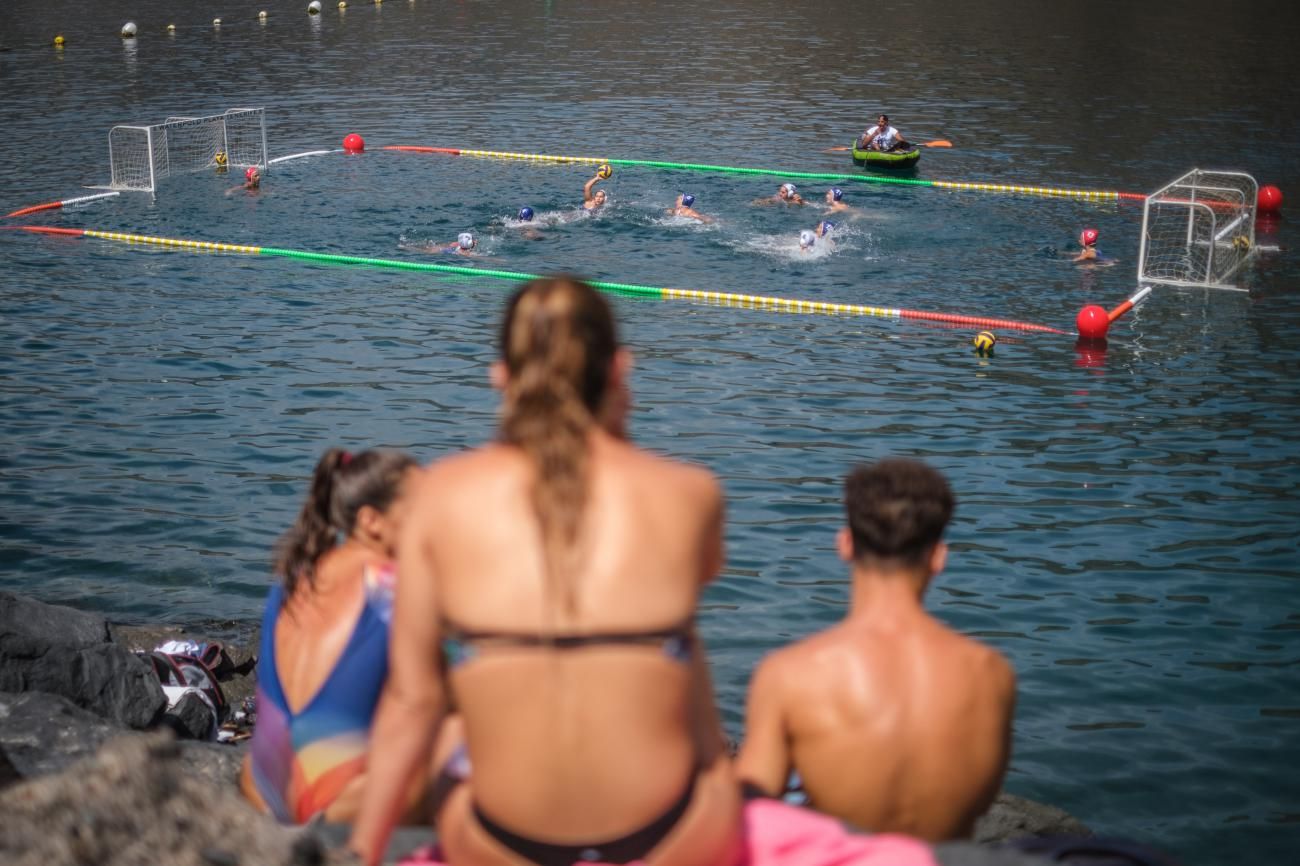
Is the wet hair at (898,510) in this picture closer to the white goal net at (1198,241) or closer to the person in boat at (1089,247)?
the white goal net at (1198,241)

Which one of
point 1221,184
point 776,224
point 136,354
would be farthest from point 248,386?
point 1221,184

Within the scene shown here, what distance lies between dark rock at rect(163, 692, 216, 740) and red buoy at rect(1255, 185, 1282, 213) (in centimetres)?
1873

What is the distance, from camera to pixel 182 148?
27.1 meters

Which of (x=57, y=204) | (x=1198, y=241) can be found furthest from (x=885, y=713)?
(x=57, y=204)

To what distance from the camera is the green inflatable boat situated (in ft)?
81.5

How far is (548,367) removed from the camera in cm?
311

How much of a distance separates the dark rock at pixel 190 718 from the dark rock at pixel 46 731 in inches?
43.1

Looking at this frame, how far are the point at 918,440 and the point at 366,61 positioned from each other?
104 ft

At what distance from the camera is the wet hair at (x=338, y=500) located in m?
4.79

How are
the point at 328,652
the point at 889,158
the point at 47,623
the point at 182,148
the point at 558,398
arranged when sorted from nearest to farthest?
the point at 558,398
the point at 328,652
the point at 47,623
the point at 889,158
the point at 182,148

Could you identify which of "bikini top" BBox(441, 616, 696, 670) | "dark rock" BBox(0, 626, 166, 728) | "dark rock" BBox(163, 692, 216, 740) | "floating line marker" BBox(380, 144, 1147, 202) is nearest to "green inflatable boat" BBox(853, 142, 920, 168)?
"floating line marker" BBox(380, 144, 1147, 202)

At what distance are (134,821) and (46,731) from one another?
3269 millimetres

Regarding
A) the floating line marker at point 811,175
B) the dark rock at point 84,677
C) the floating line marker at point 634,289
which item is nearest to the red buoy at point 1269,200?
the floating line marker at point 811,175

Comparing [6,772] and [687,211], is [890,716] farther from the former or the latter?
[687,211]
